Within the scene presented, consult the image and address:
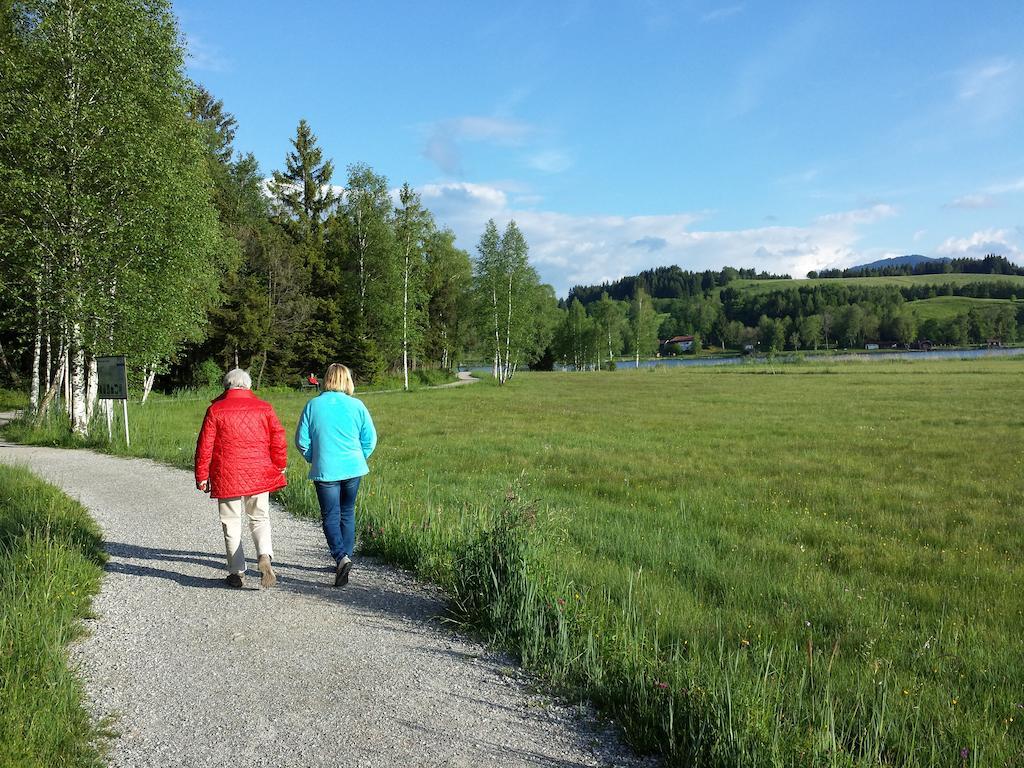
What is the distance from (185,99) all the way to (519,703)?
20.7 meters

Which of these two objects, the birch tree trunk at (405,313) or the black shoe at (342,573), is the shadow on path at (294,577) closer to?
the black shoe at (342,573)

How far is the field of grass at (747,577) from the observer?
11.8 feet

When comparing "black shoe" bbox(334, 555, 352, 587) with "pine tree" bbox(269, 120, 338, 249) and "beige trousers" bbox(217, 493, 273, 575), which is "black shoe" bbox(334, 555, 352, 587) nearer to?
"beige trousers" bbox(217, 493, 273, 575)

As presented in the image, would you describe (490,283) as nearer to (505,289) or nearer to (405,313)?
(505,289)

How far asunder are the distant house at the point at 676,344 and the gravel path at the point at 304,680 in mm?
173488

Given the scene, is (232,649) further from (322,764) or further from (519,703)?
(519,703)

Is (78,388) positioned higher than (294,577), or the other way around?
(78,388)

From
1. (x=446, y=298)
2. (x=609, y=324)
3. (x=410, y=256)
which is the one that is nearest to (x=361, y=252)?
(x=410, y=256)

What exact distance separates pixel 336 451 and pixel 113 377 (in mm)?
11310

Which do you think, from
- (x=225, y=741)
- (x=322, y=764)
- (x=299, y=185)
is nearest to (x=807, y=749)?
(x=322, y=764)

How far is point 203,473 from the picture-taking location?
5941mm

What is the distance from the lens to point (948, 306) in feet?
550

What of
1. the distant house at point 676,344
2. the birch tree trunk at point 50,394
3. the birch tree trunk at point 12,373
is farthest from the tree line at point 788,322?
the birch tree trunk at point 50,394

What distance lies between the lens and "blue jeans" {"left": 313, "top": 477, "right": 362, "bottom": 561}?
243 inches
